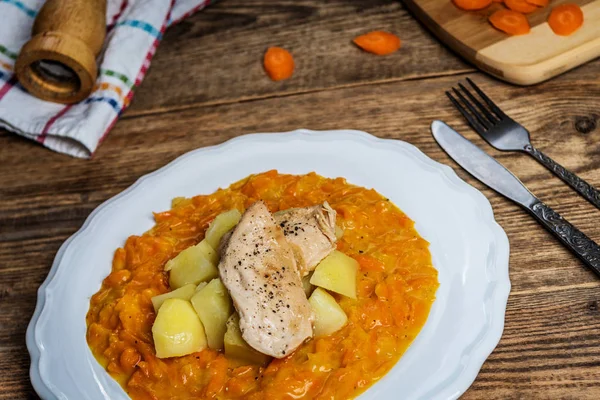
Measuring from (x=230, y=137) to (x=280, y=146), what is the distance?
1.96ft

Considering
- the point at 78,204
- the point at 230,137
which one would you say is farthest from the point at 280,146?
the point at 78,204

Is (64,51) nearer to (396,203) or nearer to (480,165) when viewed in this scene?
(396,203)

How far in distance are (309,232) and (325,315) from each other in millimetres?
412

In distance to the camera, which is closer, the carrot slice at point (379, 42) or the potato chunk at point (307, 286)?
the potato chunk at point (307, 286)

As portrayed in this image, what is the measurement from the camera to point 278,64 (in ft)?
16.9

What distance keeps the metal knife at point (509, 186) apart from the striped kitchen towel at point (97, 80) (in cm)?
221

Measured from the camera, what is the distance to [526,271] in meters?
3.65

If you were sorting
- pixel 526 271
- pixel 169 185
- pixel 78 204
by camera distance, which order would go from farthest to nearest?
pixel 78 204 → pixel 169 185 → pixel 526 271

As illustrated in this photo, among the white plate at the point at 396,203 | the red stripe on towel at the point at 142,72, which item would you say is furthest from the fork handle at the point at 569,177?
the red stripe on towel at the point at 142,72

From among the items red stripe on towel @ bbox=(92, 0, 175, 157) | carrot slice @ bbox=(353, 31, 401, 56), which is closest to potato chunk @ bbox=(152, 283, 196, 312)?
red stripe on towel @ bbox=(92, 0, 175, 157)

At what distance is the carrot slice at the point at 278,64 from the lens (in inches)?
201

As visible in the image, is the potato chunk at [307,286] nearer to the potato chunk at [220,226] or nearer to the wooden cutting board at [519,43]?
the potato chunk at [220,226]

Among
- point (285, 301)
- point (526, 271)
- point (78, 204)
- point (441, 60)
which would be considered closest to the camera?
point (285, 301)

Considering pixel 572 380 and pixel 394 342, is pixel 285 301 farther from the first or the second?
pixel 572 380
